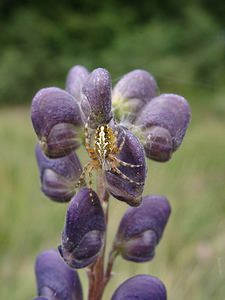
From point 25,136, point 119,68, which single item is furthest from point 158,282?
point 119,68

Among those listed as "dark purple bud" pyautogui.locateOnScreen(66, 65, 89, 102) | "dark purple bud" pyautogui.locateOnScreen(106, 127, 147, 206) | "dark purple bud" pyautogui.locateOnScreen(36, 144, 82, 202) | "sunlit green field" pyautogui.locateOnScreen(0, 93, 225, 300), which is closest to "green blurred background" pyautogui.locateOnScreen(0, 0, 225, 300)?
"sunlit green field" pyautogui.locateOnScreen(0, 93, 225, 300)

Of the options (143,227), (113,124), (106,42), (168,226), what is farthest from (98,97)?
(106,42)

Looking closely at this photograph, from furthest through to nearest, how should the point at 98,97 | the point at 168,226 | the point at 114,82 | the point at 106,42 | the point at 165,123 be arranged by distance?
the point at 106,42 < the point at 168,226 < the point at 114,82 < the point at 165,123 < the point at 98,97

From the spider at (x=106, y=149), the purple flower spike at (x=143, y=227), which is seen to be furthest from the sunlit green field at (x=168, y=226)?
the spider at (x=106, y=149)

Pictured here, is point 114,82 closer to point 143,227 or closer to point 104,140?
point 143,227

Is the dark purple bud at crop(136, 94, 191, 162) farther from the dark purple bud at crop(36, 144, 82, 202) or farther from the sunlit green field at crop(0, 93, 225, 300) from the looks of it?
the sunlit green field at crop(0, 93, 225, 300)

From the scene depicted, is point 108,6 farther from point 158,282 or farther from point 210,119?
point 158,282
